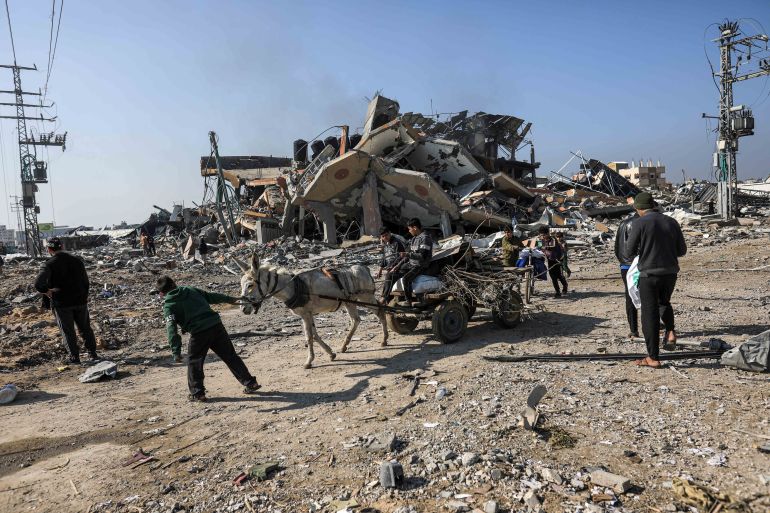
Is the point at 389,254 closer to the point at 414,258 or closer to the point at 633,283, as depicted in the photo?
the point at 414,258

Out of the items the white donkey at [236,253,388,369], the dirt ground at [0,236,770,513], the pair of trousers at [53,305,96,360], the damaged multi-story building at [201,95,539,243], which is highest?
the damaged multi-story building at [201,95,539,243]

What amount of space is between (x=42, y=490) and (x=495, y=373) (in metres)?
4.42

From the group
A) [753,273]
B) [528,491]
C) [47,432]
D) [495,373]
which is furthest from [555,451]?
[753,273]

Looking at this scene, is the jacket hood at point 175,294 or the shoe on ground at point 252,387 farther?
the shoe on ground at point 252,387

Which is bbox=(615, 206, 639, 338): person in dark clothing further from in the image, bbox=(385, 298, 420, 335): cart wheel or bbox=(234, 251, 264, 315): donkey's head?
bbox=(234, 251, 264, 315): donkey's head

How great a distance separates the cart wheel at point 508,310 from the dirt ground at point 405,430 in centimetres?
36

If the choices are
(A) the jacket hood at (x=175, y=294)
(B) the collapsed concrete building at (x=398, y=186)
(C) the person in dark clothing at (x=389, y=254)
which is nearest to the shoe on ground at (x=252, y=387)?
(A) the jacket hood at (x=175, y=294)

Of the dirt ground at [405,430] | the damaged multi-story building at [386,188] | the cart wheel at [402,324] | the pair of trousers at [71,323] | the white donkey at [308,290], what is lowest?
the dirt ground at [405,430]

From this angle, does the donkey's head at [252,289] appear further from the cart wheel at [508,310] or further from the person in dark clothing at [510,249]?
the person in dark clothing at [510,249]

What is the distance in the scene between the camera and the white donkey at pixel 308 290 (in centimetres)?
625

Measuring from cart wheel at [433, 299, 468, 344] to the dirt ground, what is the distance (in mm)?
209

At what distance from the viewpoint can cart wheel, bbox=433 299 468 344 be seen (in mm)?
7211

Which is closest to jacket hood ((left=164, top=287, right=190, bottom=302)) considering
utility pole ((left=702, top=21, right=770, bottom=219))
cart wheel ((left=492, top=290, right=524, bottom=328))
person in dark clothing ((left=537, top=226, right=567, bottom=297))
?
cart wheel ((left=492, top=290, right=524, bottom=328))

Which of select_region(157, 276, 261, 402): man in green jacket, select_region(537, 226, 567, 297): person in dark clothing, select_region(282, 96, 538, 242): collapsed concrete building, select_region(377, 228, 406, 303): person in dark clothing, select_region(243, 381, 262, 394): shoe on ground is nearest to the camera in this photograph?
select_region(157, 276, 261, 402): man in green jacket
